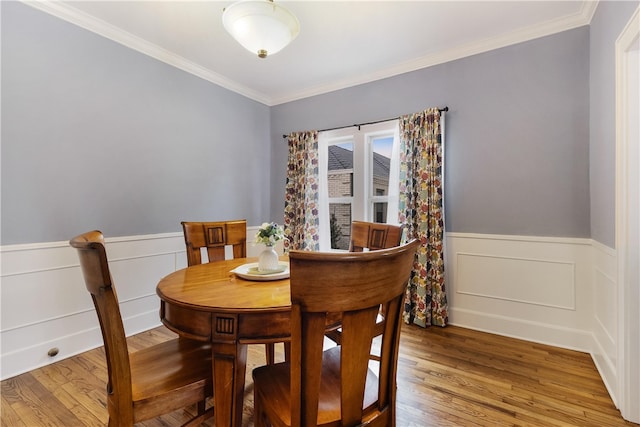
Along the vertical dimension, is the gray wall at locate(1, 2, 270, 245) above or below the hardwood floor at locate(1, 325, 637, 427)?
above

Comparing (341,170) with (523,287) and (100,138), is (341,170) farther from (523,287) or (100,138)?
(100,138)

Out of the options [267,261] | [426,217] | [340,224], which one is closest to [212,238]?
[267,261]

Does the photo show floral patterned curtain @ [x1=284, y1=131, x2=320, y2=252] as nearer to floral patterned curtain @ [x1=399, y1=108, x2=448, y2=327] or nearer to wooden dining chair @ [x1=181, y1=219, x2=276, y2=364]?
floral patterned curtain @ [x1=399, y1=108, x2=448, y2=327]

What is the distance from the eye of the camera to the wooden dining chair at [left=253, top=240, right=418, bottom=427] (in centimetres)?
71

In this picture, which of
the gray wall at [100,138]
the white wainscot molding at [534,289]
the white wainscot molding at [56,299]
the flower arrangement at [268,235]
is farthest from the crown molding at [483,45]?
the white wainscot molding at [56,299]

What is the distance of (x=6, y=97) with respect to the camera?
1.93m

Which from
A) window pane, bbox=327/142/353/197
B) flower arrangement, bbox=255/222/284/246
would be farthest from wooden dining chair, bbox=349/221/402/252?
window pane, bbox=327/142/353/197

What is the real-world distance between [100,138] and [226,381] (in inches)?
90.7

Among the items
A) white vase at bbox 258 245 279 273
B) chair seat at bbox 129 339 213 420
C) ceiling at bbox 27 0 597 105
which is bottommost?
chair seat at bbox 129 339 213 420

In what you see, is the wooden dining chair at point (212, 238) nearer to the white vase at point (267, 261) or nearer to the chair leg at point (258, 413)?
the white vase at point (267, 261)

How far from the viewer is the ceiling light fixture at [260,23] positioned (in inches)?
63.7

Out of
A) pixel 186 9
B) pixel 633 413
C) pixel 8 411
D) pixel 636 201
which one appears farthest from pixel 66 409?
pixel 636 201

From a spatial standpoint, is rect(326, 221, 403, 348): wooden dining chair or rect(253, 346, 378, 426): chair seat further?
rect(326, 221, 403, 348): wooden dining chair

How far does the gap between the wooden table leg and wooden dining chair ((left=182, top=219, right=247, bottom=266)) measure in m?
1.07
